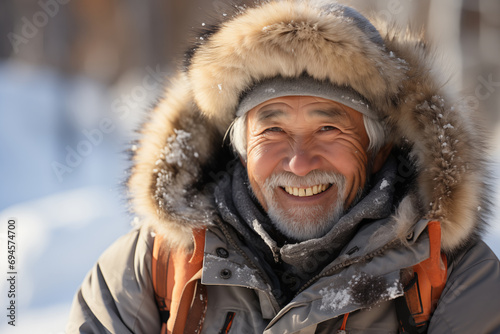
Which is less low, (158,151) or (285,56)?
(285,56)

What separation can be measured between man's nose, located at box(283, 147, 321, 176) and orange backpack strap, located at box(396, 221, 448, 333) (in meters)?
0.47

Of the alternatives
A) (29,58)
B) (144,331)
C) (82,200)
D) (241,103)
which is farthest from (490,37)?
(29,58)

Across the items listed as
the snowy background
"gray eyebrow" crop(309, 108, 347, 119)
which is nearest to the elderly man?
"gray eyebrow" crop(309, 108, 347, 119)

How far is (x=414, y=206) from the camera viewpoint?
1.63 m

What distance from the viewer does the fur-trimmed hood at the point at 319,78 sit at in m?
1.59

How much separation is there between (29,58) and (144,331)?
10.3 metres

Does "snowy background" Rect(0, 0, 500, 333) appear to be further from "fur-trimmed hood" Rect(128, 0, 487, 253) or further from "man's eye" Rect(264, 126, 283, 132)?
"man's eye" Rect(264, 126, 283, 132)

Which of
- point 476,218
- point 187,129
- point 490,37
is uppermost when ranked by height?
point 187,129

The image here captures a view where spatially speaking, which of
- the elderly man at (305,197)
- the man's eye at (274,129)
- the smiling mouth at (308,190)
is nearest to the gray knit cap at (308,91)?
the elderly man at (305,197)

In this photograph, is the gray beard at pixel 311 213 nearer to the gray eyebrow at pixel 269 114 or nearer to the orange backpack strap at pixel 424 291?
the gray eyebrow at pixel 269 114

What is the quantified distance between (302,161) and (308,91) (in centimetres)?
26

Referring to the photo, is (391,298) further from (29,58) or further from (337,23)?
(29,58)

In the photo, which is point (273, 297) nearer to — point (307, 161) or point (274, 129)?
point (307, 161)

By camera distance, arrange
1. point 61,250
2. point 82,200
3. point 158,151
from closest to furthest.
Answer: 1. point 158,151
2. point 61,250
3. point 82,200
